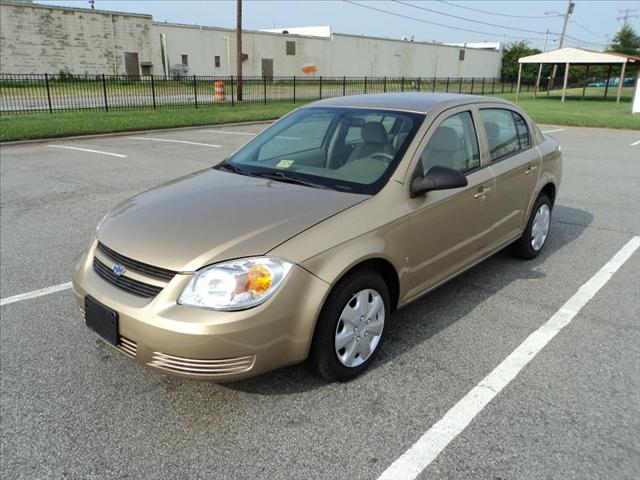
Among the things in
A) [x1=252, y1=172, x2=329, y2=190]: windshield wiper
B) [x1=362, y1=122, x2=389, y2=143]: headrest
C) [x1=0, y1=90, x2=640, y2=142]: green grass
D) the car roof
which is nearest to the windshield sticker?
[x1=252, y1=172, x2=329, y2=190]: windshield wiper

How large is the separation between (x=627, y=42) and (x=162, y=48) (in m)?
61.9

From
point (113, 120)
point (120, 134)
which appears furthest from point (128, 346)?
point (113, 120)

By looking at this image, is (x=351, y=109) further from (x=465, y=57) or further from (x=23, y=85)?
(x=465, y=57)

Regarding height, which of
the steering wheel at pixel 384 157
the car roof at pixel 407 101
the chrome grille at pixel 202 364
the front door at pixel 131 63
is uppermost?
the front door at pixel 131 63

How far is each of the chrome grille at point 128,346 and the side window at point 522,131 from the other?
3739mm

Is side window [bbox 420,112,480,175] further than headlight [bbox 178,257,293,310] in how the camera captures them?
Yes

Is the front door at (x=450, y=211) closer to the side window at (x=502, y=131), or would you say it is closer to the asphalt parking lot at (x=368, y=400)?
the side window at (x=502, y=131)

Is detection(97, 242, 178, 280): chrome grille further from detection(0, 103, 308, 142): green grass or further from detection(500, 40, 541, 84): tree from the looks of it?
detection(500, 40, 541, 84): tree

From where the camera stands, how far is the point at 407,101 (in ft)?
13.3

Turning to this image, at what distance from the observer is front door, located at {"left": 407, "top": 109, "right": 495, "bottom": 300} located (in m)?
3.46

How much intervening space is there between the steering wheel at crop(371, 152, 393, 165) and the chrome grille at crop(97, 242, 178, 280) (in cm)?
158

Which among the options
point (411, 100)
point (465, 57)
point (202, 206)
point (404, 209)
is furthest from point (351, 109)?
point (465, 57)

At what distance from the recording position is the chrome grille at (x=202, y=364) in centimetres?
258

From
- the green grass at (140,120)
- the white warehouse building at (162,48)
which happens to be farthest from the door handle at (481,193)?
the white warehouse building at (162,48)
